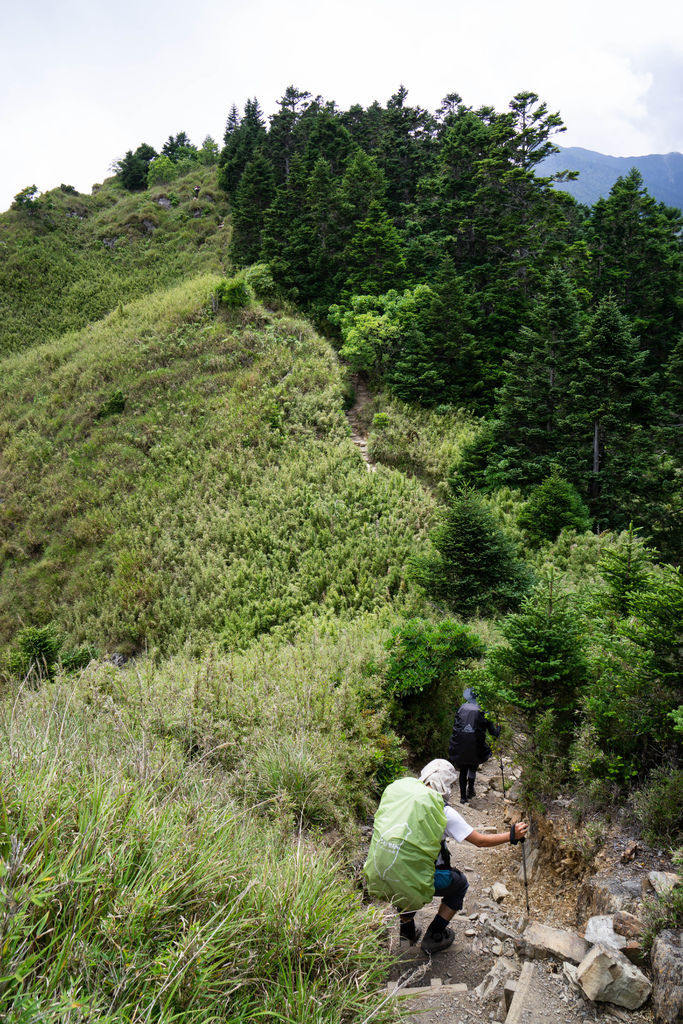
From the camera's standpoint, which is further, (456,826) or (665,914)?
(456,826)

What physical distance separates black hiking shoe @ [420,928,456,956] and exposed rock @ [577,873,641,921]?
36.5 inches

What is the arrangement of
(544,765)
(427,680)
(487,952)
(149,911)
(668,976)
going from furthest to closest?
(427,680) → (544,765) → (487,952) → (668,976) → (149,911)

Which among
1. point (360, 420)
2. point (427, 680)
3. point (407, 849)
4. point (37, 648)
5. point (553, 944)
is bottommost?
point (37, 648)

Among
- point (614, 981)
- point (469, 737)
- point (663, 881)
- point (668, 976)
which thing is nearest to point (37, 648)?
point (469, 737)

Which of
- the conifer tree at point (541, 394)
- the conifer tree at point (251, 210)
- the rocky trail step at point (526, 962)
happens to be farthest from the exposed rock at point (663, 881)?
the conifer tree at point (251, 210)

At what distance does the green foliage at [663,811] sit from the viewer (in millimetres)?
3410

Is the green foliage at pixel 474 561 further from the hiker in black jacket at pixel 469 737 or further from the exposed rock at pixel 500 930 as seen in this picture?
the exposed rock at pixel 500 930

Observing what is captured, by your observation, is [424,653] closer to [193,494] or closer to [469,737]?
[469,737]

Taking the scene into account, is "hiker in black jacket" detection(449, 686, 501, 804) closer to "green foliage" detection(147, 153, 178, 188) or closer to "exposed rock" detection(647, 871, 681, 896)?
"exposed rock" detection(647, 871, 681, 896)

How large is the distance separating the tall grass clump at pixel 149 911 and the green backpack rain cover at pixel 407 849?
0.31 m

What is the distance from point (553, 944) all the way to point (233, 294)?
28.2 m

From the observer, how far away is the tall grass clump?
1803 mm

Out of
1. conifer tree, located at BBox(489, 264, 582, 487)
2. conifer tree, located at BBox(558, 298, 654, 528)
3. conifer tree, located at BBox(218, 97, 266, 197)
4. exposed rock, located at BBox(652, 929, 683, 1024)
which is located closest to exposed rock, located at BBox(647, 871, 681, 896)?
exposed rock, located at BBox(652, 929, 683, 1024)

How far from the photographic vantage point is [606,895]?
132 inches
